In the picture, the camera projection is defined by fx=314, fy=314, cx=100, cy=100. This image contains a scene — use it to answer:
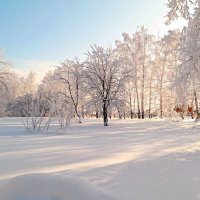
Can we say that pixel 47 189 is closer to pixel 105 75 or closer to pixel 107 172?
pixel 107 172

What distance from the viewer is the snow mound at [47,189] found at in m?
4.75

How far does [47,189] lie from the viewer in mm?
4867

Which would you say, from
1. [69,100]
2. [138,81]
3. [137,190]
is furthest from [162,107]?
[137,190]

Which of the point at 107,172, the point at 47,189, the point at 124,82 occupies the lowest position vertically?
the point at 107,172

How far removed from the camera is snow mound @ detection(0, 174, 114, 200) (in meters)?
4.75

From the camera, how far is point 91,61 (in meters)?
31.2

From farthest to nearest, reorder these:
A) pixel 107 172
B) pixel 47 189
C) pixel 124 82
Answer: pixel 124 82 → pixel 107 172 → pixel 47 189

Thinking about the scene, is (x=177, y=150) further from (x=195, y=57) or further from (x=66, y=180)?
(x=66, y=180)

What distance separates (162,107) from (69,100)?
13085 mm

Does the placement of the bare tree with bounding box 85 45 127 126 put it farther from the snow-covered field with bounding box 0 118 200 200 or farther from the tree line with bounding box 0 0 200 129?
the snow-covered field with bounding box 0 118 200 200

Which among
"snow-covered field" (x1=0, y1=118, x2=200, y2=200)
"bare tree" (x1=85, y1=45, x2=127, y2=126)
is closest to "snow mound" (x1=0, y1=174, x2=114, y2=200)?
"snow-covered field" (x1=0, y1=118, x2=200, y2=200)

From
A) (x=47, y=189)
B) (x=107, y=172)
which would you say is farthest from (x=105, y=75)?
(x=47, y=189)

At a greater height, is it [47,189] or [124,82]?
[124,82]

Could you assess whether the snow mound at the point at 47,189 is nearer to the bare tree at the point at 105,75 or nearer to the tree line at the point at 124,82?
the tree line at the point at 124,82
